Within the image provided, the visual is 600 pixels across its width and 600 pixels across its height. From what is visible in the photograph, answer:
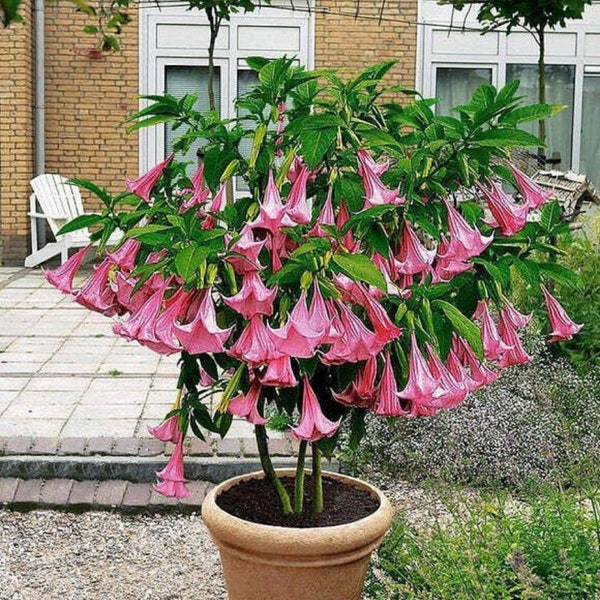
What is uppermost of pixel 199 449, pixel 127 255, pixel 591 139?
pixel 591 139

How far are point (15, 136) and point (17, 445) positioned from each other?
745cm

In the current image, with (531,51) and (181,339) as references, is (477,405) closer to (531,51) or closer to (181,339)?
(181,339)

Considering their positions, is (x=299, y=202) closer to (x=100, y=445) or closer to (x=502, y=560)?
(x=502, y=560)

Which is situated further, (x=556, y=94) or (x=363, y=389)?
(x=556, y=94)

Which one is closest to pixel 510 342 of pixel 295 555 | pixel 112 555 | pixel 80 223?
pixel 295 555

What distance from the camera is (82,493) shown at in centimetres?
427

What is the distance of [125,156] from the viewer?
11.7m

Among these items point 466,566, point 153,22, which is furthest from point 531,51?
point 466,566

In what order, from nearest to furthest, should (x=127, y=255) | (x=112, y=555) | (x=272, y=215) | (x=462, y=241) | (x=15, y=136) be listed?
1. (x=272, y=215)
2. (x=462, y=241)
3. (x=127, y=255)
4. (x=112, y=555)
5. (x=15, y=136)

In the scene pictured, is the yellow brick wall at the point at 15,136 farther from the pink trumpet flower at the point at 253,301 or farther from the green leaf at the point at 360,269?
the green leaf at the point at 360,269

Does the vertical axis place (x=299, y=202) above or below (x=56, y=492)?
above

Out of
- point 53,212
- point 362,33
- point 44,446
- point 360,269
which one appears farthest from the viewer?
point 362,33

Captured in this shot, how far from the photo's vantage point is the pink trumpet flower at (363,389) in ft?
7.79

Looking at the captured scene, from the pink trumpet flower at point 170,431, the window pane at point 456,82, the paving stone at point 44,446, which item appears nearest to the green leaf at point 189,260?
the pink trumpet flower at point 170,431
